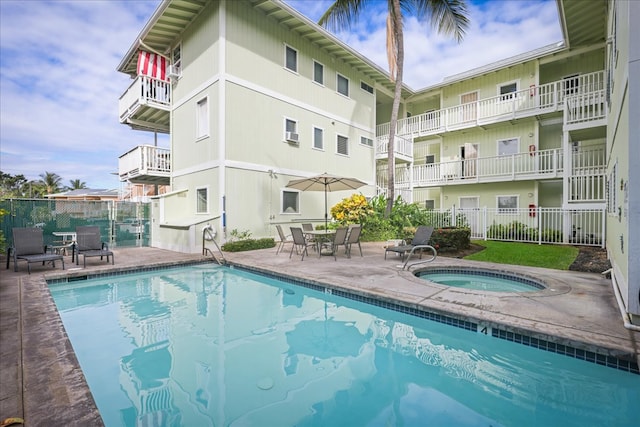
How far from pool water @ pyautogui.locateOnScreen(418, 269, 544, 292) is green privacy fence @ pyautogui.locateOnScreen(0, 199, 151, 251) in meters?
12.1

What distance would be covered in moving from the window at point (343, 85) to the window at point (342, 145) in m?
2.49

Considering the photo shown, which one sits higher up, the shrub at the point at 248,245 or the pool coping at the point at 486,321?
the shrub at the point at 248,245

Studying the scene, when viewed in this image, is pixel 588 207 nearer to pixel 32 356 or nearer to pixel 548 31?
pixel 548 31

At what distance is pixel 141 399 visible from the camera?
3049 mm

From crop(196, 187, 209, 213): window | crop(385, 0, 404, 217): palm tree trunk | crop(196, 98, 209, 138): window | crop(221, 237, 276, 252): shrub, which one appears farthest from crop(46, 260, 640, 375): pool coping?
crop(196, 98, 209, 138): window

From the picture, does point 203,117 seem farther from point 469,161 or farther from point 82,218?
point 469,161

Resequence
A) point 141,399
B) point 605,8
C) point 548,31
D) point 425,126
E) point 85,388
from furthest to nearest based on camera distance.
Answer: point 425,126 → point 548,31 → point 605,8 → point 141,399 → point 85,388

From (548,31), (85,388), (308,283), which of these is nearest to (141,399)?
(85,388)

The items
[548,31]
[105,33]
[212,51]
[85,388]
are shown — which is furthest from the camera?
[548,31]

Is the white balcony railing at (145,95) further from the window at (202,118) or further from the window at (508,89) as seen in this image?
the window at (508,89)

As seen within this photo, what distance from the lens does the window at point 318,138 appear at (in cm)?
1559

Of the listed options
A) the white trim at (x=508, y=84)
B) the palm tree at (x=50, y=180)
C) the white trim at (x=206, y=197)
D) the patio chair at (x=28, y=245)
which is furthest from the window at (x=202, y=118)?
the palm tree at (x=50, y=180)

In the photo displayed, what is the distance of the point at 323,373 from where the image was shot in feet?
11.8

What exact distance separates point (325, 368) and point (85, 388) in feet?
7.75
